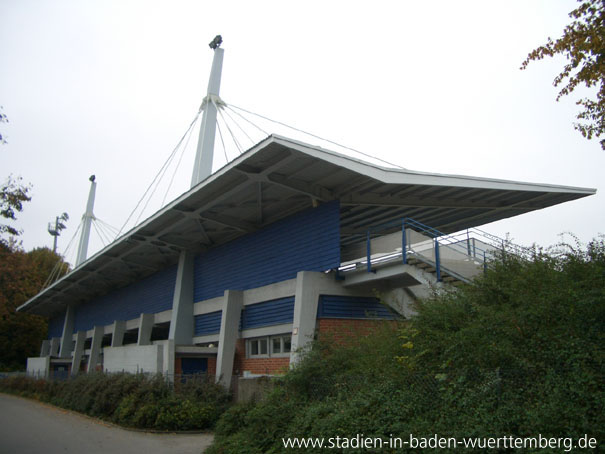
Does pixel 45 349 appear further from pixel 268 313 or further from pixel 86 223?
pixel 268 313

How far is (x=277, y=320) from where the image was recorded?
18.1m

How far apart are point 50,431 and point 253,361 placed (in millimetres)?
6779

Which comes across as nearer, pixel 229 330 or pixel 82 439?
pixel 82 439

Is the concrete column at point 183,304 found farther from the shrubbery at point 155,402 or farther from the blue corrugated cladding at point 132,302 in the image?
the shrubbery at point 155,402

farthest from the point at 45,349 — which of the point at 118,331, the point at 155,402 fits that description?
the point at 155,402

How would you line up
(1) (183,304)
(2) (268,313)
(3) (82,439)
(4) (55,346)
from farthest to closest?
(4) (55,346), (1) (183,304), (2) (268,313), (3) (82,439)

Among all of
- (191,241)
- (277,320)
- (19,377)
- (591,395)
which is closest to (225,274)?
(191,241)

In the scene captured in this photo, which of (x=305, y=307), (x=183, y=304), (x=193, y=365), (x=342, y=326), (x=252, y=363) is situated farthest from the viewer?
(x=183, y=304)

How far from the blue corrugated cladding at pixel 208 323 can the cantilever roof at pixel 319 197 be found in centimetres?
294

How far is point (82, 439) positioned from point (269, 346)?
21.7ft

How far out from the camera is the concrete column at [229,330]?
19.7 m

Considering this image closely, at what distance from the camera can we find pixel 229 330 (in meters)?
19.9

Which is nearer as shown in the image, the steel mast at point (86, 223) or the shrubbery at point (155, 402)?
the shrubbery at point (155, 402)

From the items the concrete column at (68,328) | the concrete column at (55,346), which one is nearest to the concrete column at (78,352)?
the concrete column at (68,328)
